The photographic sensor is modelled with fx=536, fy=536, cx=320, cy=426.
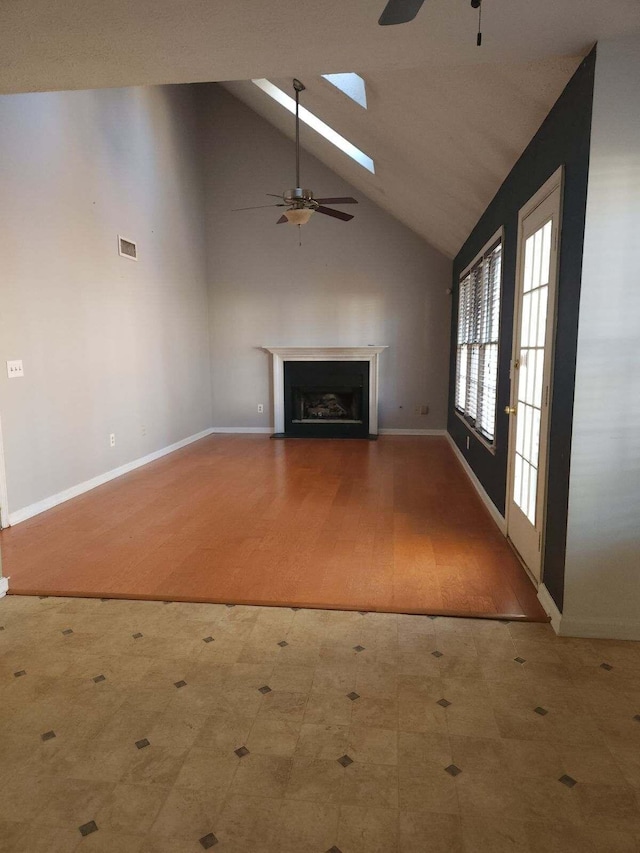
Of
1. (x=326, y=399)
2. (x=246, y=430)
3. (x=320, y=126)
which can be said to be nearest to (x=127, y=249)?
(x=320, y=126)

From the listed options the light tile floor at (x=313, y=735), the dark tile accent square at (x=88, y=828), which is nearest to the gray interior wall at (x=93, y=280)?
the light tile floor at (x=313, y=735)

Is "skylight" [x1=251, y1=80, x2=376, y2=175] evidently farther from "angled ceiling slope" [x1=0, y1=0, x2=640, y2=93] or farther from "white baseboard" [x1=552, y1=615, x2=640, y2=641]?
"white baseboard" [x1=552, y1=615, x2=640, y2=641]

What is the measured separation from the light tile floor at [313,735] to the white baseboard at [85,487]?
1.73 m

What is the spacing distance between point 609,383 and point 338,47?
1.79 metres

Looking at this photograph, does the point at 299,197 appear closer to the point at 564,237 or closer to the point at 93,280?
the point at 93,280

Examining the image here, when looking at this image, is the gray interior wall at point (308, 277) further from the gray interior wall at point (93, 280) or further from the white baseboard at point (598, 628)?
the white baseboard at point (598, 628)

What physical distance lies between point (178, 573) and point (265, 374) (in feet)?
16.9

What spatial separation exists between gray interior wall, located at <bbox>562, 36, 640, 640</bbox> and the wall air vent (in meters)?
4.58

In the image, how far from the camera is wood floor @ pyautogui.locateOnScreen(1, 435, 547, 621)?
9.23 feet

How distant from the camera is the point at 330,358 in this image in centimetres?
762

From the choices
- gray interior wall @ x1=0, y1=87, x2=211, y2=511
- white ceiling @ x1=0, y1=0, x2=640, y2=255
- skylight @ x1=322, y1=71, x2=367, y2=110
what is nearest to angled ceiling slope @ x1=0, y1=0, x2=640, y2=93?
white ceiling @ x1=0, y1=0, x2=640, y2=255

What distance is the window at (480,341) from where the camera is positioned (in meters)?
4.27

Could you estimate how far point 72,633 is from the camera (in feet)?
8.04

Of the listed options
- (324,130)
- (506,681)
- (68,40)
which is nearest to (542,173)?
(68,40)
